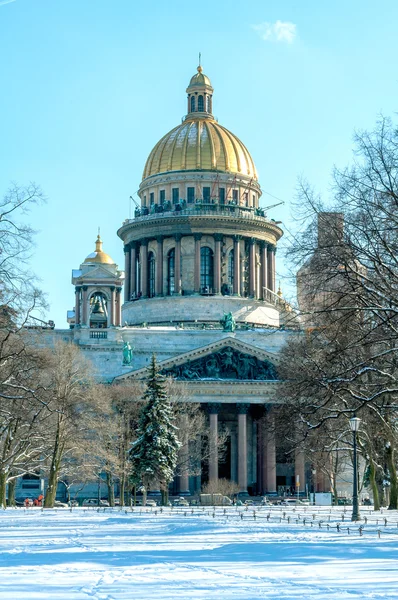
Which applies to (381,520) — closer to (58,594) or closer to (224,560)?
(224,560)

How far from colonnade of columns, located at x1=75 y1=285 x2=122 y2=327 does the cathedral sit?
0.36ft

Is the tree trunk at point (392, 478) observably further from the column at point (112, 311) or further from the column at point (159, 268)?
the column at point (159, 268)

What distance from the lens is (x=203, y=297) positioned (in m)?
117

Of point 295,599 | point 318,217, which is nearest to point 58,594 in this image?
point 295,599

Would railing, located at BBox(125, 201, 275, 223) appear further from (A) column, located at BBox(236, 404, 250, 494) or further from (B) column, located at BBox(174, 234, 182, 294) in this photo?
(A) column, located at BBox(236, 404, 250, 494)

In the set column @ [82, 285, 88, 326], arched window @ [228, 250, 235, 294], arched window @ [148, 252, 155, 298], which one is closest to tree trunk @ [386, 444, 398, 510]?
column @ [82, 285, 88, 326]

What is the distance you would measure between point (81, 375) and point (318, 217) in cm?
4397

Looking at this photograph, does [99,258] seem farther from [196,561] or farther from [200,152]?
[196,561]

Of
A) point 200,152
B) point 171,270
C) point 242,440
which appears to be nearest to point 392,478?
point 242,440

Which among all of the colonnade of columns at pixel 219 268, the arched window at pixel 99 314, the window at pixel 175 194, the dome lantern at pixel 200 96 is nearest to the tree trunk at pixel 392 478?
the arched window at pixel 99 314

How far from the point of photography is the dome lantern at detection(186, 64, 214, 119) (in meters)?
131

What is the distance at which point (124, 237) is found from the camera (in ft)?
417

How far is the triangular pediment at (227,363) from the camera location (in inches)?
3915

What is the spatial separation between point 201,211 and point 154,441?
50.9 m
